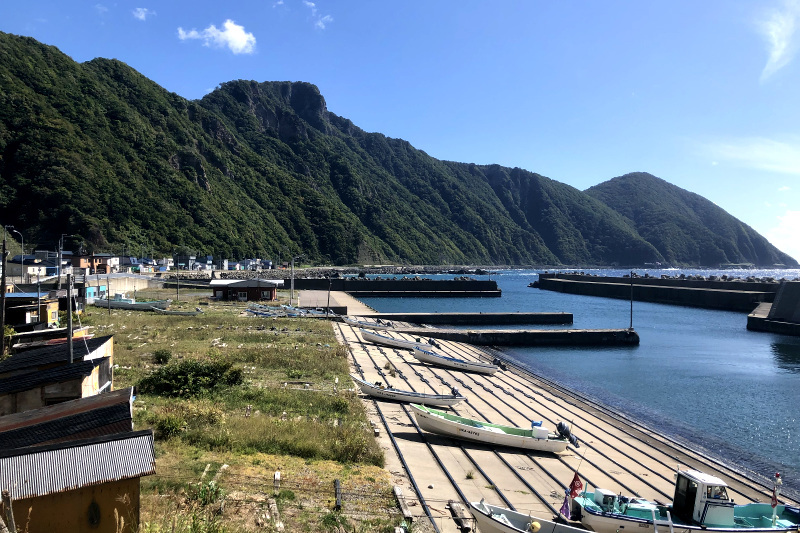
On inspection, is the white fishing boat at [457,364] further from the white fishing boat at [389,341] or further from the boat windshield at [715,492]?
the boat windshield at [715,492]

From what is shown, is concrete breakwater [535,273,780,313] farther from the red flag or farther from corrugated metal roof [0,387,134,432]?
corrugated metal roof [0,387,134,432]

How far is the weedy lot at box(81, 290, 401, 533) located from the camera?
928cm

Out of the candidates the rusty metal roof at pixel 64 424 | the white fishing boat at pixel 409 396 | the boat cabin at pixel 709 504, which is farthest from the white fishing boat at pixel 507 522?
the white fishing boat at pixel 409 396

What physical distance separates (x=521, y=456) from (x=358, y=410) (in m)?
5.54

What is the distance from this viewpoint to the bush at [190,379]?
17609 mm

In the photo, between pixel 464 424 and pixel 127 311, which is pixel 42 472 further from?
pixel 127 311

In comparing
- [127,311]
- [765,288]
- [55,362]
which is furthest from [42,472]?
[765,288]

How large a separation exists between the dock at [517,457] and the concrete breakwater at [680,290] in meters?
58.0

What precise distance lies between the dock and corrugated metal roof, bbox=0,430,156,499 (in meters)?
5.26

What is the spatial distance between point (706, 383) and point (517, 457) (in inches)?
923

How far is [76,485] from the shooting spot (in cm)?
704

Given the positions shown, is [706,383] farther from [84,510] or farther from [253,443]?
[84,510]

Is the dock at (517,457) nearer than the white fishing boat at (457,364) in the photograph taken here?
Yes

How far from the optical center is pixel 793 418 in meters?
26.1
